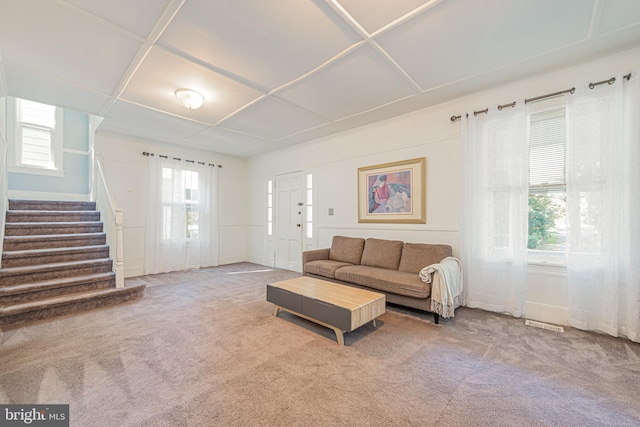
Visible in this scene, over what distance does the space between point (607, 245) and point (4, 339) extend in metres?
5.90

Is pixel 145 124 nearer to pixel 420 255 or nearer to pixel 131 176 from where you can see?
pixel 131 176

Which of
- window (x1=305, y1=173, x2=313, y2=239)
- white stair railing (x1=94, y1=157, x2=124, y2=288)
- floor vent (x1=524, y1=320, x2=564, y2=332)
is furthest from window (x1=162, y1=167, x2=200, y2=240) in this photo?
floor vent (x1=524, y1=320, x2=564, y2=332)

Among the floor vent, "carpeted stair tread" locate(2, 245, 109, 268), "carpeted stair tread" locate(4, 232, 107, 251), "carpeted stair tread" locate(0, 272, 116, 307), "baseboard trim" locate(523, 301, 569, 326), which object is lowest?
the floor vent

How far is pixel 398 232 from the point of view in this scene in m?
4.11

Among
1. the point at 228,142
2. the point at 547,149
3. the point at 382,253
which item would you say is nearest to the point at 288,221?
the point at 228,142

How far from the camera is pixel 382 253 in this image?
12.8ft

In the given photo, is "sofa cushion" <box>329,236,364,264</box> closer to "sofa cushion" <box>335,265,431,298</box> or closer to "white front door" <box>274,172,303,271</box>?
"sofa cushion" <box>335,265,431,298</box>

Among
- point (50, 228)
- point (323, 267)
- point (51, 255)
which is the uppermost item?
point (50, 228)

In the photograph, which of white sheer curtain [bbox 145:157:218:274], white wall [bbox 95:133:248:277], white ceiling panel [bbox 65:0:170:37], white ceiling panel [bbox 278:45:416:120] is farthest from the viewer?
white sheer curtain [bbox 145:157:218:274]

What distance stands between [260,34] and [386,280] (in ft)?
9.39

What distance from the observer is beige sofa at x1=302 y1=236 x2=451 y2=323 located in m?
3.04

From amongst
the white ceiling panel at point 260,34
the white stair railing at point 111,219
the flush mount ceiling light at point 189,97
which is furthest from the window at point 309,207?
the white stair railing at point 111,219

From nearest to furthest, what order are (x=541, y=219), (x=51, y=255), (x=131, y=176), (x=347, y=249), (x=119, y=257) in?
(x=541, y=219) < (x=51, y=255) < (x=119, y=257) < (x=347, y=249) < (x=131, y=176)

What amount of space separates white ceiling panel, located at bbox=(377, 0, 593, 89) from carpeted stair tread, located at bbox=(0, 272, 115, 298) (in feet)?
15.0
